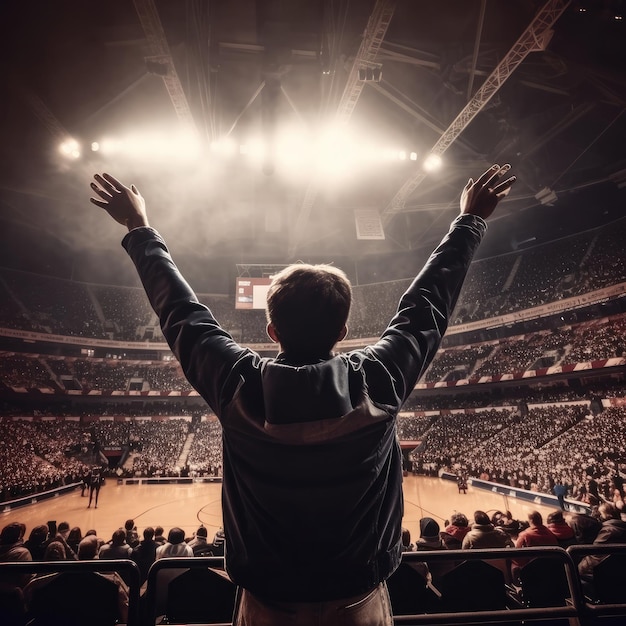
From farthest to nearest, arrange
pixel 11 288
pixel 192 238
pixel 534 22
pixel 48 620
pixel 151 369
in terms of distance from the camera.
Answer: pixel 151 369
pixel 11 288
pixel 192 238
pixel 534 22
pixel 48 620

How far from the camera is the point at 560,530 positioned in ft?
14.7

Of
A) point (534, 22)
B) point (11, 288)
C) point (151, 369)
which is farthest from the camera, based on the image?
point (151, 369)

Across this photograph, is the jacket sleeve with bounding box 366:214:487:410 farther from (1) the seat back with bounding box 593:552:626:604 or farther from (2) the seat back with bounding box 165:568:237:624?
(1) the seat back with bounding box 593:552:626:604

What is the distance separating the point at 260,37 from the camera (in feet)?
30.7

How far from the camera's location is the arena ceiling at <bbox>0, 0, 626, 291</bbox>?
8.55 m

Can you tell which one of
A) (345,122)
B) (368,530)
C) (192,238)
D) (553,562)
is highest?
(192,238)

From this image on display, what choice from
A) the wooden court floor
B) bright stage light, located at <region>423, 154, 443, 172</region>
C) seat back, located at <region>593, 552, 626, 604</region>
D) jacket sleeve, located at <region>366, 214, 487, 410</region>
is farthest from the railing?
bright stage light, located at <region>423, 154, 443, 172</region>

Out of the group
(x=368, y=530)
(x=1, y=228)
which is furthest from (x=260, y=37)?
(x=1, y=228)

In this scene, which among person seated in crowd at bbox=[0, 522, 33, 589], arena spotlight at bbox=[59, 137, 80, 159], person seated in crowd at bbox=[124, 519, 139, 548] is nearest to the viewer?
person seated in crowd at bbox=[0, 522, 33, 589]

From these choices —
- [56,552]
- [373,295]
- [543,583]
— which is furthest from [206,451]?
[543,583]

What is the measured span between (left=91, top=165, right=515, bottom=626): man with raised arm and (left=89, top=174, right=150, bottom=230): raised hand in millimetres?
450

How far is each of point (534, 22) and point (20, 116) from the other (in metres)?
14.5

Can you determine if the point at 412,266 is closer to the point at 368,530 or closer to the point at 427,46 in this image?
the point at 427,46

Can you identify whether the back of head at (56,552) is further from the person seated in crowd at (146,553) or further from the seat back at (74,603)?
the seat back at (74,603)
